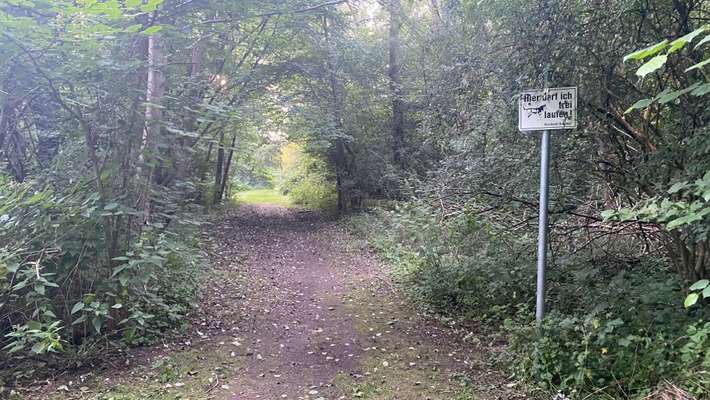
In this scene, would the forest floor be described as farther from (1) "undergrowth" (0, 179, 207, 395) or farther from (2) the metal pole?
(2) the metal pole

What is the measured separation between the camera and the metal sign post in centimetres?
378

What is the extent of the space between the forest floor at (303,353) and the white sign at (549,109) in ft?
7.24

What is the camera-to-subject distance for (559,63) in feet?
13.7

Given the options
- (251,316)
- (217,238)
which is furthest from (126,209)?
(217,238)

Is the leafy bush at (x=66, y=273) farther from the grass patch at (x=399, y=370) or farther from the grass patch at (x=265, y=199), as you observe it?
the grass patch at (x=265, y=199)

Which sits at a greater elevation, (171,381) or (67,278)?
(67,278)

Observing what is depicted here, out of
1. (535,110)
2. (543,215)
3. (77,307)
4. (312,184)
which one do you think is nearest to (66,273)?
(77,307)

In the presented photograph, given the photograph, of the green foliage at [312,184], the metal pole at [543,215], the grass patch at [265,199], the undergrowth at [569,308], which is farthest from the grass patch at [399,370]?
the grass patch at [265,199]

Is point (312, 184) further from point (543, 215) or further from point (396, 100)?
point (543, 215)

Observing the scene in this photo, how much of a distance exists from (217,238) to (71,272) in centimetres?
789

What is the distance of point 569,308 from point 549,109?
85.5 inches

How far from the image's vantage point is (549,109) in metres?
3.85

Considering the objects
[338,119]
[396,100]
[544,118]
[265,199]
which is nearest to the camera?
[544,118]

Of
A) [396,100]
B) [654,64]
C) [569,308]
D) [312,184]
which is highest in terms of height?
[396,100]
